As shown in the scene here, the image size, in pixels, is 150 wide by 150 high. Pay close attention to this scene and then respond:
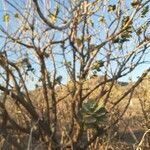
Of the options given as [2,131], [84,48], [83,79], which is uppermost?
[84,48]

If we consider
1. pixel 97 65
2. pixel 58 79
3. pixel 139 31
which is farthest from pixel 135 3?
pixel 58 79

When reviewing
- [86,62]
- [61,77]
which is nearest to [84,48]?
[86,62]

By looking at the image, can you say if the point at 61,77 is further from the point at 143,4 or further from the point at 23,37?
the point at 143,4

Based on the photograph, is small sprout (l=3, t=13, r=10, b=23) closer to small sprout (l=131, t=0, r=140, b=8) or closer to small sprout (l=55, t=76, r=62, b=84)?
small sprout (l=55, t=76, r=62, b=84)

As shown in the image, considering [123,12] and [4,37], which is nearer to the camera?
[4,37]

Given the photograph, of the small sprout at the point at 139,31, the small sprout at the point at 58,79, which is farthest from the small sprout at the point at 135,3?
the small sprout at the point at 58,79

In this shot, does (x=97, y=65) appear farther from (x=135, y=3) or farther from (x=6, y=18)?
(x=6, y=18)

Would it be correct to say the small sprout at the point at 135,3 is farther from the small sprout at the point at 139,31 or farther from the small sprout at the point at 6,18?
the small sprout at the point at 6,18

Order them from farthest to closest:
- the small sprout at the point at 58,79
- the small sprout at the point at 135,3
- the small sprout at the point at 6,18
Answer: the small sprout at the point at 58,79 < the small sprout at the point at 6,18 < the small sprout at the point at 135,3

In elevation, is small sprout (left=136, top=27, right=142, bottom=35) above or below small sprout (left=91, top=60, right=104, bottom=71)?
→ above

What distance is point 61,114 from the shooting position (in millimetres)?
5426

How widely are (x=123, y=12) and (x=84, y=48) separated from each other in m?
0.48

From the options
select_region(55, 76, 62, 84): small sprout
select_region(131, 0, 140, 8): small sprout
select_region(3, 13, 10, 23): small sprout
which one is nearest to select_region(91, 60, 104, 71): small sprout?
select_region(55, 76, 62, 84): small sprout

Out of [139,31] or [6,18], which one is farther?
[139,31]
